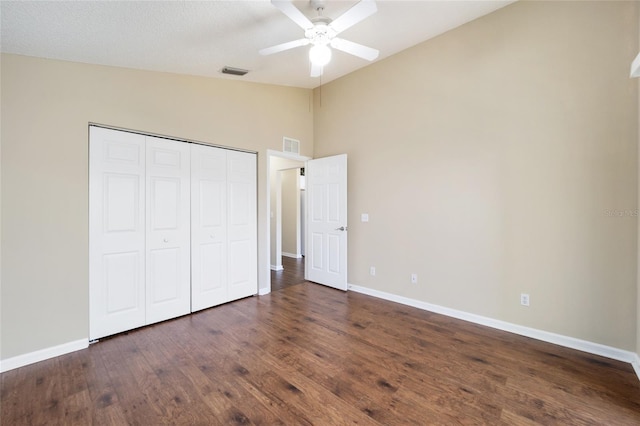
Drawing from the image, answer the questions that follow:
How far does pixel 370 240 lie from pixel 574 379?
8.22ft

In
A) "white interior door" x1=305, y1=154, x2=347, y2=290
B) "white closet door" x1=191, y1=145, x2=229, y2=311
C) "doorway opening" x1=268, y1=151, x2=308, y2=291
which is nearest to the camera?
"white closet door" x1=191, y1=145, x2=229, y2=311

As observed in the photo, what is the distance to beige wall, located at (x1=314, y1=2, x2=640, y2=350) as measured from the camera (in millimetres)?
2408

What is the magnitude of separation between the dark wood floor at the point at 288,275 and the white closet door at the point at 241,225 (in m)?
0.64

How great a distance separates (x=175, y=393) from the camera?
1952 millimetres

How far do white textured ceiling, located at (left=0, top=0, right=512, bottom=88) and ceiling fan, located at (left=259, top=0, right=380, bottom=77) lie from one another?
0.34 meters

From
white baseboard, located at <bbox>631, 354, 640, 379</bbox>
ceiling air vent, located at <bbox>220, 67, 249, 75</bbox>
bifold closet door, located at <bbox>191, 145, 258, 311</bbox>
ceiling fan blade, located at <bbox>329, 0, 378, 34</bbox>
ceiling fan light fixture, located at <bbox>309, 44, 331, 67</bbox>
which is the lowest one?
white baseboard, located at <bbox>631, 354, 640, 379</bbox>

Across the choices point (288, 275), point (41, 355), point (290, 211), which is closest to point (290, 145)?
point (288, 275)

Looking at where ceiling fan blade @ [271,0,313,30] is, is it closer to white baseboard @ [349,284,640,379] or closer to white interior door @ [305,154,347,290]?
white interior door @ [305,154,347,290]

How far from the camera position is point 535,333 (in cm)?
277

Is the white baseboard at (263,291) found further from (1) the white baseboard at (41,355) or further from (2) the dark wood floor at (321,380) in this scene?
(1) the white baseboard at (41,355)

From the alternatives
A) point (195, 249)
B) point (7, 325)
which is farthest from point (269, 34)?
point (7, 325)

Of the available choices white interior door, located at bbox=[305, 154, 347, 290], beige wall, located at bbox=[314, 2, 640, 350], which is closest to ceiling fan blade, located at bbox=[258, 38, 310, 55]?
beige wall, located at bbox=[314, 2, 640, 350]

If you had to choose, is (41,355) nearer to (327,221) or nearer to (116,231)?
(116,231)

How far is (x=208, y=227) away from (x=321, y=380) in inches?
91.1
